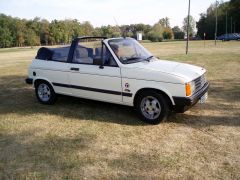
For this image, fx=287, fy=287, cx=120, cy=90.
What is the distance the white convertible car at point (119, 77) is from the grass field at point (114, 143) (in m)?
0.45

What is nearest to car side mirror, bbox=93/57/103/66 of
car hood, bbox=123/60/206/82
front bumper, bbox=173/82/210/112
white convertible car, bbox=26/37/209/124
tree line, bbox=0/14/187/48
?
white convertible car, bbox=26/37/209/124

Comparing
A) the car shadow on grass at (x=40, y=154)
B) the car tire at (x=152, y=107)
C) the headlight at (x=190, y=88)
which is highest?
the headlight at (x=190, y=88)

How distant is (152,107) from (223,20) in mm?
88342

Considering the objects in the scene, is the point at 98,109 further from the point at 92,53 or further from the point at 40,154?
the point at 40,154

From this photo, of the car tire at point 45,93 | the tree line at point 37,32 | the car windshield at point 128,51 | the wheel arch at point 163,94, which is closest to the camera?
the wheel arch at point 163,94

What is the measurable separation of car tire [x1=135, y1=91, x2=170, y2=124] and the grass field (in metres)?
0.19

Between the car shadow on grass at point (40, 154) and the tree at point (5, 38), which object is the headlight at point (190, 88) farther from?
the tree at point (5, 38)

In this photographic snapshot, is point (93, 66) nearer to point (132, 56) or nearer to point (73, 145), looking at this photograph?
point (132, 56)

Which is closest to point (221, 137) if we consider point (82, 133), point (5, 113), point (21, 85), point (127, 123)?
point (127, 123)

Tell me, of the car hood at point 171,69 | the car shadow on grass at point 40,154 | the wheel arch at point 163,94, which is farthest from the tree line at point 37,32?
the car shadow on grass at point 40,154

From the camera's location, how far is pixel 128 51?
6645 mm

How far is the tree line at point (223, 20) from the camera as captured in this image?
82938 millimetres

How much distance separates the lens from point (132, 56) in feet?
21.6

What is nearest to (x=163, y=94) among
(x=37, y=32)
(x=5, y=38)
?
(x=5, y=38)
